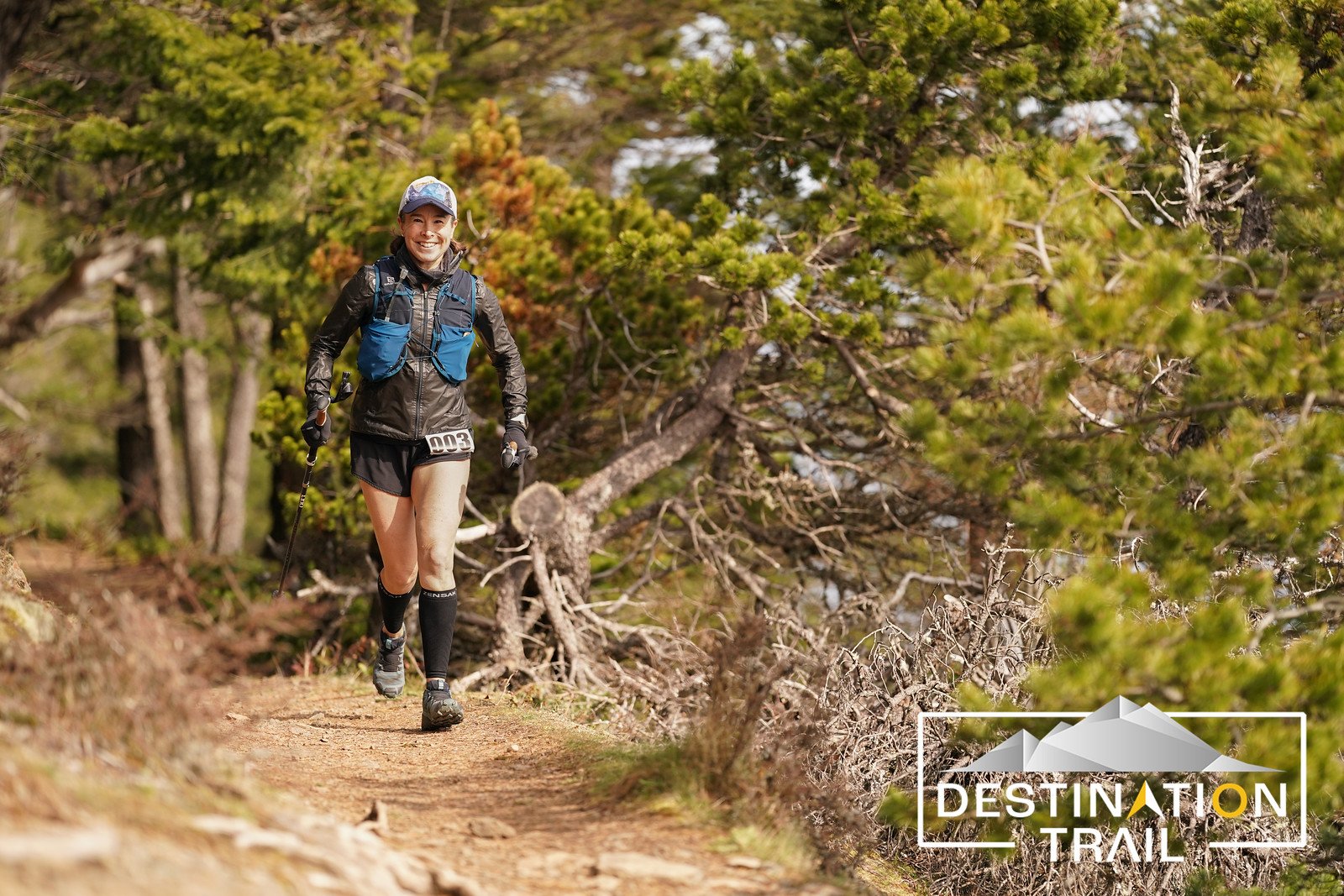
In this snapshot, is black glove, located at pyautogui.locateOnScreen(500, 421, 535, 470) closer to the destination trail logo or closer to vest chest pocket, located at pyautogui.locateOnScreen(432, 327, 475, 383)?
vest chest pocket, located at pyautogui.locateOnScreen(432, 327, 475, 383)

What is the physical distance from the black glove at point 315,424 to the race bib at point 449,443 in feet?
1.88

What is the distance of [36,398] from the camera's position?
17.5 metres

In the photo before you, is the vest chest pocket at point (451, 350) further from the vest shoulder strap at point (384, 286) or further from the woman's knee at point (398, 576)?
the woman's knee at point (398, 576)

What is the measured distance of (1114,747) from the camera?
5.13 metres

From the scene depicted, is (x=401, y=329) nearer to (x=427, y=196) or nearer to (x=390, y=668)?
(x=427, y=196)

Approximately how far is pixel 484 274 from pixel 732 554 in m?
2.92

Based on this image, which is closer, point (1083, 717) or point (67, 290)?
point (1083, 717)

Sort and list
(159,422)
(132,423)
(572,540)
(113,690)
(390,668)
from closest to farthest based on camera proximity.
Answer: (113,690) < (390,668) < (572,540) < (132,423) < (159,422)

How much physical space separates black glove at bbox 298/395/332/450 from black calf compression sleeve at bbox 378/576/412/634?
→ 750mm

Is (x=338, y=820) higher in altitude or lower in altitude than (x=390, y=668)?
lower

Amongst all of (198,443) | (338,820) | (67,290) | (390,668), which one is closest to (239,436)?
(198,443)

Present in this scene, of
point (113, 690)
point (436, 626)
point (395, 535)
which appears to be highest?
point (395, 535)

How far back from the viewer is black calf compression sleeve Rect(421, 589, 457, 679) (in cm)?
588

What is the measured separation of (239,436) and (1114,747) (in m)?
14.5
